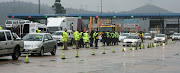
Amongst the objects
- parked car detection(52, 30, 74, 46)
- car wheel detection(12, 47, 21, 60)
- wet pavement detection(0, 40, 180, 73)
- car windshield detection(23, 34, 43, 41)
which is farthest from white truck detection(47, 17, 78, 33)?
car wheel detection(12, 47, 21, 60)

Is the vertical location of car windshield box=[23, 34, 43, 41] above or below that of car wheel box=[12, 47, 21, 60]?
above

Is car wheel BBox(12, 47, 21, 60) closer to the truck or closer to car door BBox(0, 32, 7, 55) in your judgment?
the truck

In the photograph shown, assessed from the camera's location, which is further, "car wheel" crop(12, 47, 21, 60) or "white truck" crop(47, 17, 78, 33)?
"white truck" crop(47, 17, 78, 33)

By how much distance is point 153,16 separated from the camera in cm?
9919

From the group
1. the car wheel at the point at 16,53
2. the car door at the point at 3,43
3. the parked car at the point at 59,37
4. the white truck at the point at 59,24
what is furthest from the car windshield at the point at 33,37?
the white truck at the point at 59,24

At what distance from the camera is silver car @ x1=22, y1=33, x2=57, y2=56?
20558 millimetres

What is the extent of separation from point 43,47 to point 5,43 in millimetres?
4558

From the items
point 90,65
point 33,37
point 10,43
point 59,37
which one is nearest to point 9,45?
point 10,43

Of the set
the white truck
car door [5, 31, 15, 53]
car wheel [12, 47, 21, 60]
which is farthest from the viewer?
the white truck

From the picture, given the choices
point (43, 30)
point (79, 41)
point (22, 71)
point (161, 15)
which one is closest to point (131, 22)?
point (43, 30)

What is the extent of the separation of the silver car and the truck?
1.69m

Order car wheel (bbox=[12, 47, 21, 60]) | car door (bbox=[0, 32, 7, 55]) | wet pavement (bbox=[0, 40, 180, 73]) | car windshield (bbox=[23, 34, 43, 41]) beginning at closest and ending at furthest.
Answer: wet pavement (bbox=[0, 40, 180, 73]) < car door (bbox=[0, 32, 7, 55]) < car wheel (bbox=[12, 47, 21, 60]) < car windshield (bbox=[23, 34, 43, 41])

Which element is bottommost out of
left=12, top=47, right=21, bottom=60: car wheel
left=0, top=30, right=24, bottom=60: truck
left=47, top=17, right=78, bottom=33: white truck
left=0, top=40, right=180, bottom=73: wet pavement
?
left=0, top=40, right=180, bottom=73: wet pavement

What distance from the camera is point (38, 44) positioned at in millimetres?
20766
